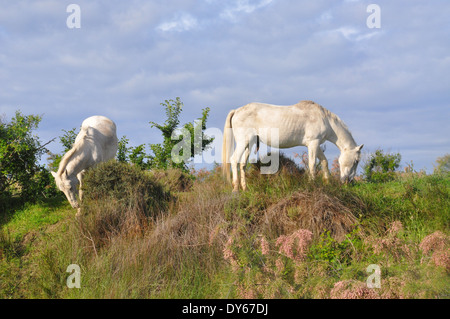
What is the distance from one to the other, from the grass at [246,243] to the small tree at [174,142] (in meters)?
6.42

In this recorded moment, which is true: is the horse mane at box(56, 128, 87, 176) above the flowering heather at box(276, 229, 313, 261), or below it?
above

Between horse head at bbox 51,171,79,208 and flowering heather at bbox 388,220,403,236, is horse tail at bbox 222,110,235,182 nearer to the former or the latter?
horse head at bbox 51,171,79,208

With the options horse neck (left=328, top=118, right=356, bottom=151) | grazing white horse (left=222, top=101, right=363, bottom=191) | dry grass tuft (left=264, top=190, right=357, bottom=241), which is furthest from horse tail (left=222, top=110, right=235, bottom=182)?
dry grass tuft (left=264, top=190, right=357, bottom=241)

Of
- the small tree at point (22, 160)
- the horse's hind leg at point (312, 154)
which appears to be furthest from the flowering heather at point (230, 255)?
the small tree at point (22, 160)

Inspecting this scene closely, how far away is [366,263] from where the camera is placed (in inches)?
269

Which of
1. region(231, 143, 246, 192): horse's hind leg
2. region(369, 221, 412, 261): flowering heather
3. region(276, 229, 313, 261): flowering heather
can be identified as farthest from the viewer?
region(231, 143, 246, 192): horse's hind leg

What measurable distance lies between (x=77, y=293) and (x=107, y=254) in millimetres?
1212

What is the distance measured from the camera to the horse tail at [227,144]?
37.1ft

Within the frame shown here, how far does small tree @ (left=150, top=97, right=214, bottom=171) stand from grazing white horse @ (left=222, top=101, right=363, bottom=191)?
6054 mm

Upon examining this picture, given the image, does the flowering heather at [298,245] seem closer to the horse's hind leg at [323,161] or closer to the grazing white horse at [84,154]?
the horse's hind leg at [323,161]

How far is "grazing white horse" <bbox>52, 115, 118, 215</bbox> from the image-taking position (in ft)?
35.7
